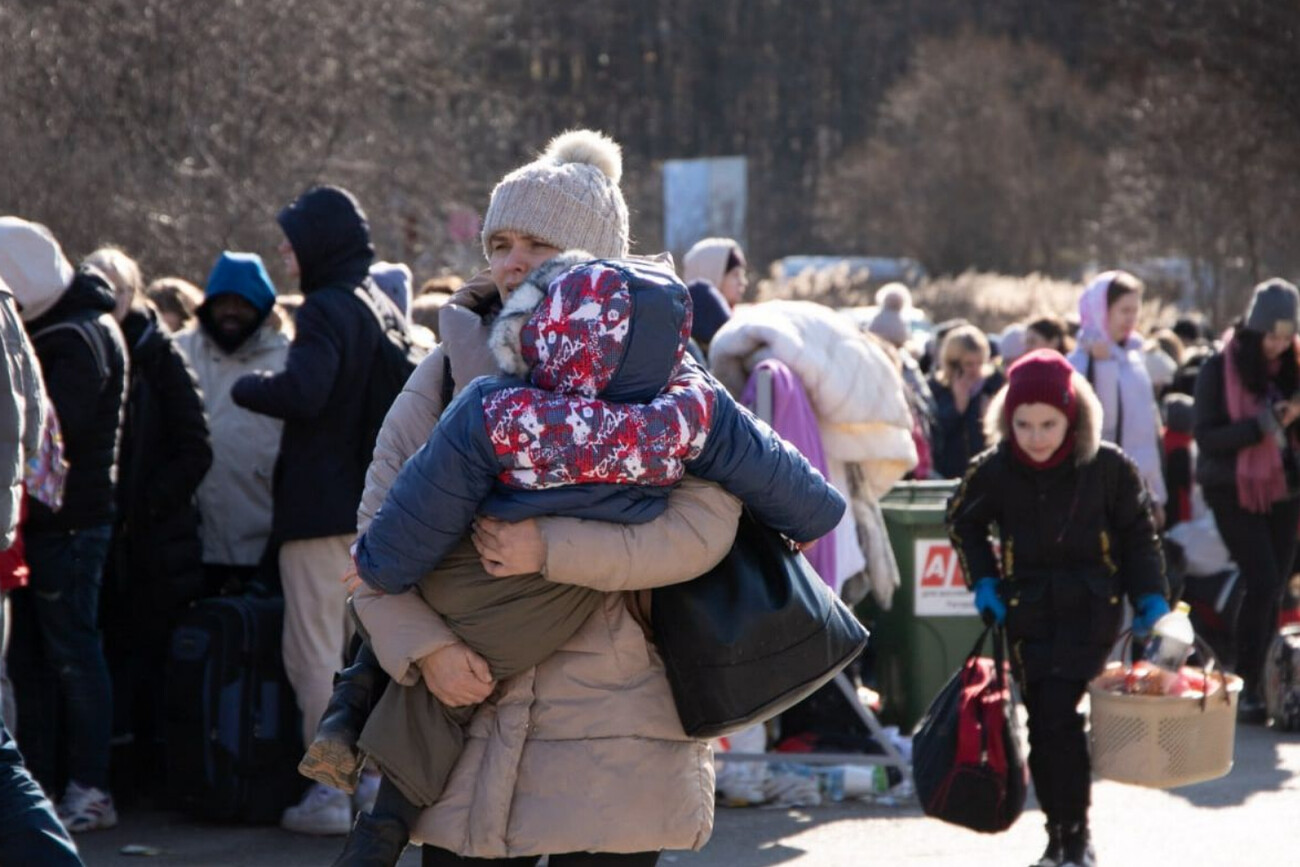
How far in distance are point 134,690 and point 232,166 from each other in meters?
10.2

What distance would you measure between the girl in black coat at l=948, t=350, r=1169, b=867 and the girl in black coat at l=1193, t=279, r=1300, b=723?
131 inches

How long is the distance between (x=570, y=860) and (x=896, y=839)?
3741 mm

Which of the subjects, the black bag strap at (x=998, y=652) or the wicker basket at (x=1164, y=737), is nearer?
the wicker basket at (x=1164, y=737)

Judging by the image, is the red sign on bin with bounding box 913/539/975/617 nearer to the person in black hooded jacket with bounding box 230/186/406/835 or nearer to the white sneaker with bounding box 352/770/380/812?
the white sneaker with bounding box 352/770/380/812

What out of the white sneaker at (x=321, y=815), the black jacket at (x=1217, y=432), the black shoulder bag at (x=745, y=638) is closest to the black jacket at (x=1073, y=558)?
the white sneaker at (x=321, y=815)

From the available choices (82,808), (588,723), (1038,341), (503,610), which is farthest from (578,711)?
(1038,341)

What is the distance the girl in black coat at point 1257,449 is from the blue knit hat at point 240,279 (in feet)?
14.7

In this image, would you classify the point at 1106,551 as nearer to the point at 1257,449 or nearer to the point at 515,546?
the point at 515,546

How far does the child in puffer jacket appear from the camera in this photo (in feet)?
11.3

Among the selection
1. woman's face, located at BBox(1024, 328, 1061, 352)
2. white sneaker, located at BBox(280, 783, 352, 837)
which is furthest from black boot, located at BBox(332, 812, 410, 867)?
woman's face, located at BBox(1024, 328, 1061, 352)

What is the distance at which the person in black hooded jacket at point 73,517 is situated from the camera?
20.8ft

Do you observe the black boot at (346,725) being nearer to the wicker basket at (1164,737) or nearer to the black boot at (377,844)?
the black boot at (377,844)

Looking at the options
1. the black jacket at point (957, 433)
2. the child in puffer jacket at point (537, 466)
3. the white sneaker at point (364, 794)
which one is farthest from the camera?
the black jacket at point (957, 433)

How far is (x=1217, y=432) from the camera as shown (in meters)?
9.35
